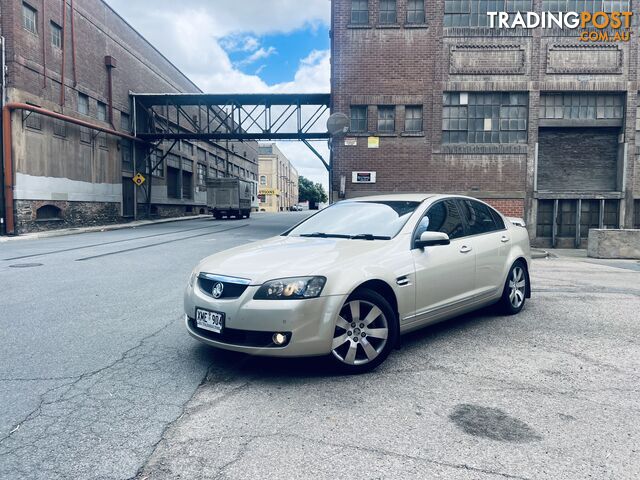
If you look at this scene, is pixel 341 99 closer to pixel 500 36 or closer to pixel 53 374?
pixel 500 36

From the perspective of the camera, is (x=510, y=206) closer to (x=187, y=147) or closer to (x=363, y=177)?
(x=363, y=177)

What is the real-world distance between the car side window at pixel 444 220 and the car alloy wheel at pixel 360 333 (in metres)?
1.11

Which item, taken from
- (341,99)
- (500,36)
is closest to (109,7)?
(341,99)

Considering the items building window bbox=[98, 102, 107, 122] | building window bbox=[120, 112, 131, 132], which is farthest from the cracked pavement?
building window bbox=[120, 112, 131, 132]

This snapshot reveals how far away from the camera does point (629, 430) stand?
9.87 feet

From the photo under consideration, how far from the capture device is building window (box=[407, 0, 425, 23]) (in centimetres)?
1803

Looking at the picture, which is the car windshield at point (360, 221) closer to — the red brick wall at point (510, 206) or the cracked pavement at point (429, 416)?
the cracked pavement at point (429, 416)

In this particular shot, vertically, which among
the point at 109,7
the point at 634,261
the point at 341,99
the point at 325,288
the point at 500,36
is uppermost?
the point at 109,7

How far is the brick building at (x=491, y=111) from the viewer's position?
17.8m

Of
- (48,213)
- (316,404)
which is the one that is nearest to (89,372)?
(316,404)

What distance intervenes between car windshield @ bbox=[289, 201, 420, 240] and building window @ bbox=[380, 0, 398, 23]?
48.2 feet

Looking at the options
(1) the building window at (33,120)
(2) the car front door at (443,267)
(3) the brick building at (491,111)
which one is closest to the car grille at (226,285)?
(2) the car front door at (443,267)

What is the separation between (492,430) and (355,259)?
1642mm

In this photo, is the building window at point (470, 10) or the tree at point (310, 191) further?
the tree at point (310, 191)
